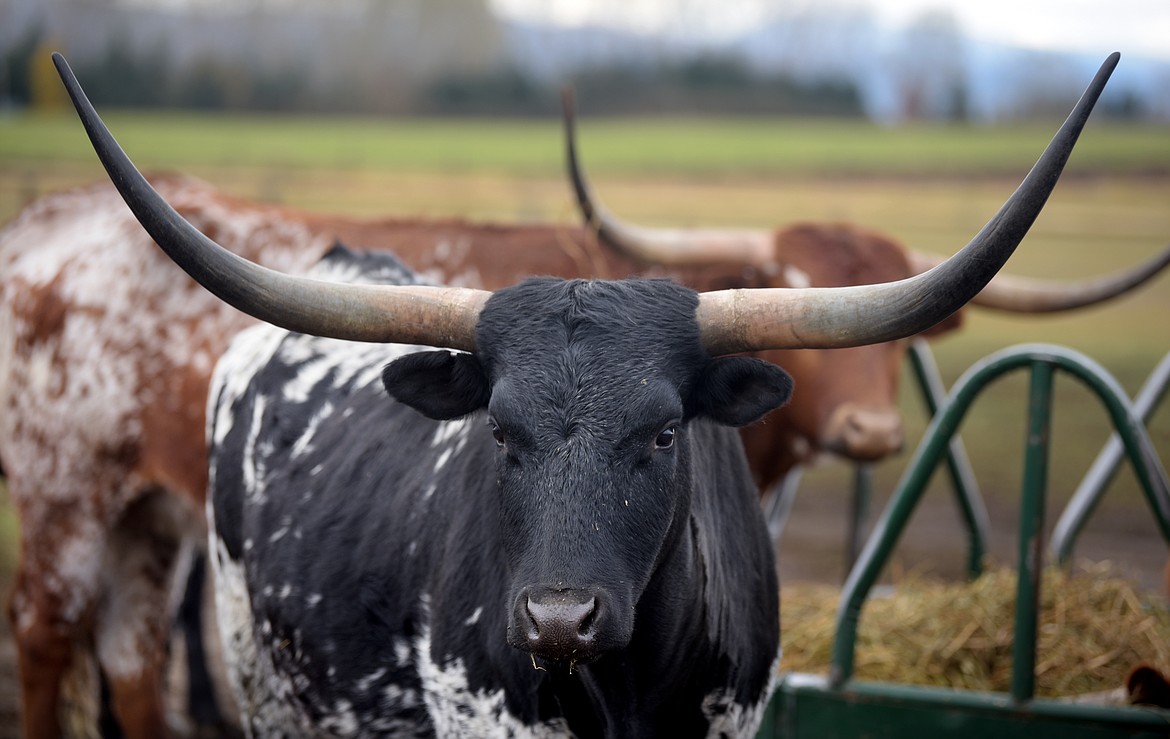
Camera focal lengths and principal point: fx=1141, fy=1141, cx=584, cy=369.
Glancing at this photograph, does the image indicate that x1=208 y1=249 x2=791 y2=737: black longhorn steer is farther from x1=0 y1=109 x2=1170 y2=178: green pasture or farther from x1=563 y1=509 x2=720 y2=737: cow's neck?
x1=0 y1=109 x2=1170 y2=178: green pasture

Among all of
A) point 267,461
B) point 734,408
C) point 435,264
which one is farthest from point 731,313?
point 435,264

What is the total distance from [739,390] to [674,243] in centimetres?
289

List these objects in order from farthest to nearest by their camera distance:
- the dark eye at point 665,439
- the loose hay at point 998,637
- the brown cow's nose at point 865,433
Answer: the brown cow's nose at point 865,433
the loose hay at point 998,637
the dark eye at point 665,439

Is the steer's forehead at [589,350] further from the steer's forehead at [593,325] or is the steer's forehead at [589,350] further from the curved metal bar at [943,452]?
the curved metal bar at [943,452]

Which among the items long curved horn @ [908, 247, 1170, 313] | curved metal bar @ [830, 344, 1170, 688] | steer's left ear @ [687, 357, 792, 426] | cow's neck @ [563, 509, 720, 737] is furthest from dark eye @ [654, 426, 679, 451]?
long curved horn @ [908, 247, 1170, 313]

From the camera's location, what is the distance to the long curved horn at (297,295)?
2117 millimetres

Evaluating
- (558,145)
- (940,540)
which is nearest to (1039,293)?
(940,540)

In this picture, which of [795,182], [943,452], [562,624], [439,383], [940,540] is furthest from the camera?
[795,182]

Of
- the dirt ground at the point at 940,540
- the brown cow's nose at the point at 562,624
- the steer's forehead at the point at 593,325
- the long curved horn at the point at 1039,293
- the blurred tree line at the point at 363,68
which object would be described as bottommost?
the dirt ground at the point at 940,540

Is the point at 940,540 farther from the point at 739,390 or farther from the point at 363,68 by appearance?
the point at 363,68

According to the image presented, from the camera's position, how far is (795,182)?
21125 millimetres

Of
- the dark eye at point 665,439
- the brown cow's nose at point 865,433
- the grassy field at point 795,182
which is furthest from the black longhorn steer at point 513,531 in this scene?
the grassy field at point 795,182

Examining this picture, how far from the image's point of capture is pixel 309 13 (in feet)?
89.4

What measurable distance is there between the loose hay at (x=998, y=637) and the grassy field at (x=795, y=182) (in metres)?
4.49
